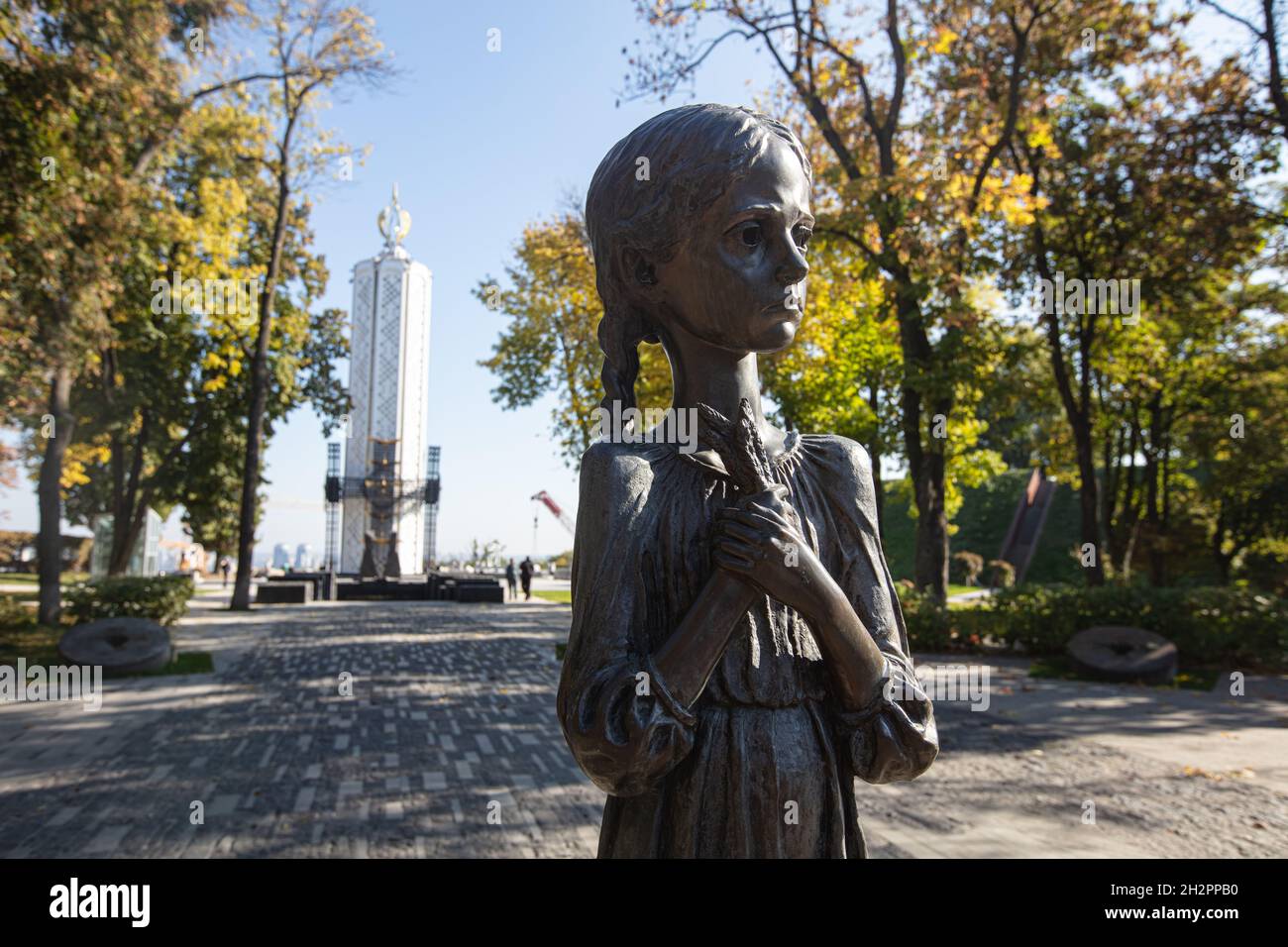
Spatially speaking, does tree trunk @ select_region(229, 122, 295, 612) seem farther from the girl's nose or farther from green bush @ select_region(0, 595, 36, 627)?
the girl's nose

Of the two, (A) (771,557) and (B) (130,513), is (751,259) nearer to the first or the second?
(A) (771,557)

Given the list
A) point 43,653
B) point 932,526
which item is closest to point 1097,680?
point 932,526

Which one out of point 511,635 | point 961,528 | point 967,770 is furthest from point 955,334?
point 961,528

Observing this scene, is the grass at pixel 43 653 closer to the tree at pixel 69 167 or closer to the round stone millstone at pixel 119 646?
the round stone millstone at pixel 119 646

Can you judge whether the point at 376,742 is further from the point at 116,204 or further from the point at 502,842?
the point at 116,204

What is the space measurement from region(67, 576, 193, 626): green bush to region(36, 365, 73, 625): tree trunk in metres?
0.35

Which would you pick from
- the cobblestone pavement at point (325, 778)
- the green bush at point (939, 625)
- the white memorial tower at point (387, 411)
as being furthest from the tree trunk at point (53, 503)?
the white memorial tower at point (387, 411)

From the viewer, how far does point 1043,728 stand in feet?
30.0

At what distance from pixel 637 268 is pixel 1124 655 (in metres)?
13.4

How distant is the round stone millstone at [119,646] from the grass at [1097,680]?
A: 514 inches

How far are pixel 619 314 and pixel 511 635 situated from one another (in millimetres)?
15903

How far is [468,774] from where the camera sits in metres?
6.99

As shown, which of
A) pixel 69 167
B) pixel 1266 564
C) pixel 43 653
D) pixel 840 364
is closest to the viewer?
pixel 69 167
